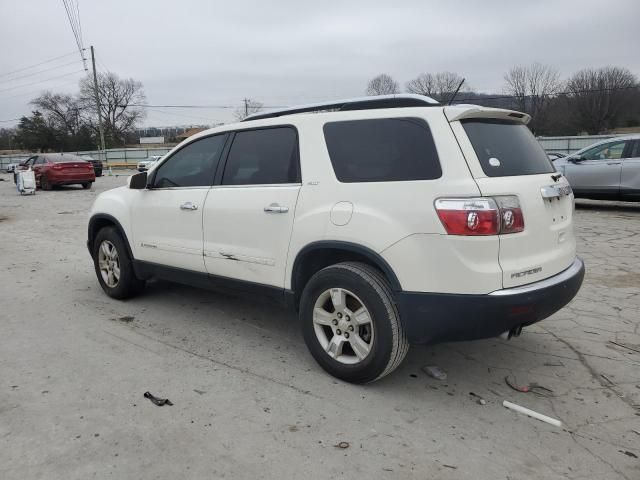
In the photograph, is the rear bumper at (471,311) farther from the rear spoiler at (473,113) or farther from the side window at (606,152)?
the side window at (606,152)

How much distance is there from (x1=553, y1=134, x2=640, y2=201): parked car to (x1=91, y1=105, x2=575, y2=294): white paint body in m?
8.49

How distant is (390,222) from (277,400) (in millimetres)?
1330

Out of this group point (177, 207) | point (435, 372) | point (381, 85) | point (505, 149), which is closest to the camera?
point (505, 149)

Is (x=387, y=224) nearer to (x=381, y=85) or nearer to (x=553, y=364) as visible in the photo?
(x=553, y=364)

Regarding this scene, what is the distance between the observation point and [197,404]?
3.12 metres

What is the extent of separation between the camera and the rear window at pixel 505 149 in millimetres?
3020

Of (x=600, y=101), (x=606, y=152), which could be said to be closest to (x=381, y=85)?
(x=600, y=101)

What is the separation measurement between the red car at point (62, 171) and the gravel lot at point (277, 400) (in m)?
16.4

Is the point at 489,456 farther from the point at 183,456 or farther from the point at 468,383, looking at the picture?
the point at 183,456

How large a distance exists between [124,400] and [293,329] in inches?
63.5

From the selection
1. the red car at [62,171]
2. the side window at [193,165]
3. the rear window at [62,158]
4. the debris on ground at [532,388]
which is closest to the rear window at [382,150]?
the side window at [193,165]

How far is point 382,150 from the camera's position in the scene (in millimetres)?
3182

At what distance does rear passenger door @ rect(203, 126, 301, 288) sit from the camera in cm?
361

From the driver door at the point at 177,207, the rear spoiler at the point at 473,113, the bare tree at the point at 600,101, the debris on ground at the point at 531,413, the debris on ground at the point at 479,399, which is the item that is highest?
the bare tree at the point at 600,101
